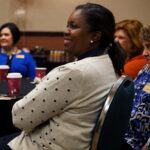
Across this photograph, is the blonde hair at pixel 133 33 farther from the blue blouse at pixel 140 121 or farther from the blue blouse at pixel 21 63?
the blue blouse at pixel 21 63

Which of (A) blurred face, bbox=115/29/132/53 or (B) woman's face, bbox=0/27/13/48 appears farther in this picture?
(B) woman's face, bbox=0/27/13/48

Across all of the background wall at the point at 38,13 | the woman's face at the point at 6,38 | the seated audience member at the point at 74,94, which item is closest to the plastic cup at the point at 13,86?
the seated audience member at the point at 74,94

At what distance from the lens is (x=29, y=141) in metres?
1.60

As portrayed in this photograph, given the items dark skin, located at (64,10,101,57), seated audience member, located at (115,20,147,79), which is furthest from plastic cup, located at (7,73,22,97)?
seated audience member, located at (115,20,147,79)

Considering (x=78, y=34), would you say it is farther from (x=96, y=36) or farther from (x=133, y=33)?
(x=133, y=33)

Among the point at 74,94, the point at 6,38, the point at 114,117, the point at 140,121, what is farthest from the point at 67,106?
the point at 6,38

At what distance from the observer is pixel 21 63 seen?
3.85 metres

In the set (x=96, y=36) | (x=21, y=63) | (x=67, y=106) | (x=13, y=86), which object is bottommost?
(x=21, y=63)

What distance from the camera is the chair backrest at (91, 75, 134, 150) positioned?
1.50m

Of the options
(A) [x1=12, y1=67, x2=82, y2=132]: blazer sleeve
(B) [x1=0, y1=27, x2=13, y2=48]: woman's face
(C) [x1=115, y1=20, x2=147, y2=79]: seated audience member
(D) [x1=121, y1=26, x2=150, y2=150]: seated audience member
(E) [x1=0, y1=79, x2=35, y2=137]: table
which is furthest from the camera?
(B) [x1=0, y1=27, x2=13, y2=48]: woman's face

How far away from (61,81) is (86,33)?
11.3 inches

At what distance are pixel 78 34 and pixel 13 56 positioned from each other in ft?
7.86

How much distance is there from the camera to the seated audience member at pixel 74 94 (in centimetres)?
148

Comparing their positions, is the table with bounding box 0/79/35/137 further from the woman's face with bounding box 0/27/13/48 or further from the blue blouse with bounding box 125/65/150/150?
the woman's face with bounding box 0/27/13/48
